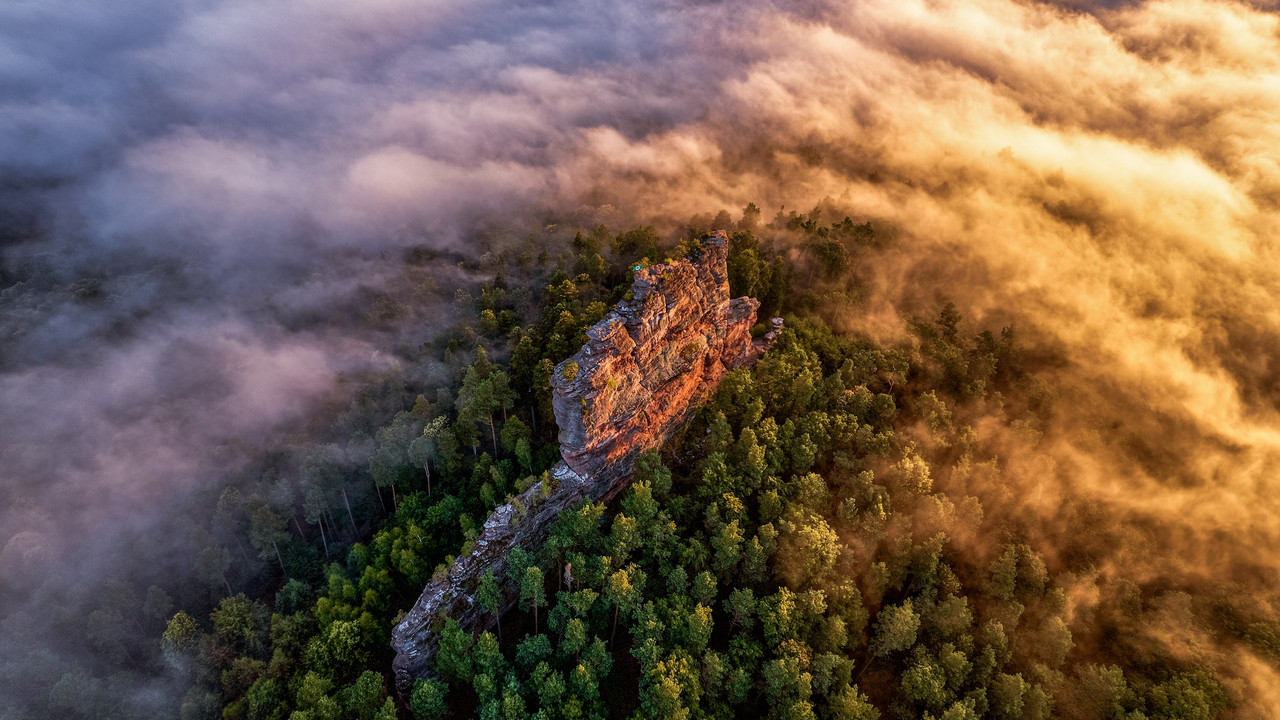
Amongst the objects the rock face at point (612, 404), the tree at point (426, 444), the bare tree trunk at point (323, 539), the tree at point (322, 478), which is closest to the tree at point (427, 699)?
the rock face at point (612, 404)

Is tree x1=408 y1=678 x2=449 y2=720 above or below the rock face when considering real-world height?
below

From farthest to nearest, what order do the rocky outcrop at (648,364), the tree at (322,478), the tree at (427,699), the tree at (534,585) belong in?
the tree at (322,478) → the rocky outcrop at (648,364) → the tree at (534,585) → the tree at (427,699)

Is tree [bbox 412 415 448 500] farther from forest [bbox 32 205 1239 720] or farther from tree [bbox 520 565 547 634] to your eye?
tree [bbox 520 565 547 634]

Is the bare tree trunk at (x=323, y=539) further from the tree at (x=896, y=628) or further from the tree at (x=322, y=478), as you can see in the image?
the tree at (x=896, y=628)

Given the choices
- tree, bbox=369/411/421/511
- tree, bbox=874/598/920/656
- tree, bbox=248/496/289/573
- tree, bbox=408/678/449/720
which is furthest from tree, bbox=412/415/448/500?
tree, bbox=874/598/920/656

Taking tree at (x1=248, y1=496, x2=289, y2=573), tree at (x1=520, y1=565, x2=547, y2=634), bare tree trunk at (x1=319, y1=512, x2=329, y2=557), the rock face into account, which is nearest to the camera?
tree at (x1=520, y1=565, x2=547, y2=634)

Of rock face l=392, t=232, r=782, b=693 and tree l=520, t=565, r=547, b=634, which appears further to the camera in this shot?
rock face l=392, t=232, r=782, b=693

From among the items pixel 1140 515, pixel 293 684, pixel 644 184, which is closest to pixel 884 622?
pixel 1140 515

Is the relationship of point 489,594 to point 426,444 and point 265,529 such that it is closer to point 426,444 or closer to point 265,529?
point 426,444
